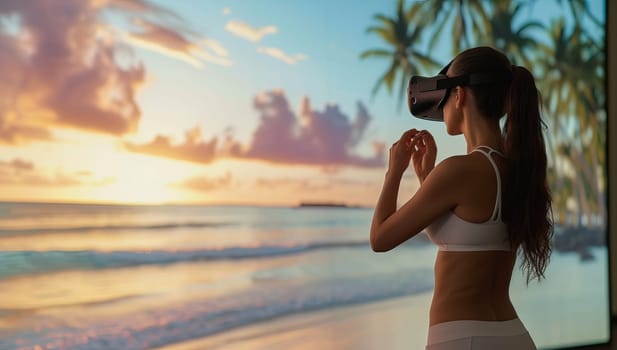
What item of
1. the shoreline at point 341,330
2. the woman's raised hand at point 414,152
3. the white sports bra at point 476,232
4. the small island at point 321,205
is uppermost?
the woman's raised hand at point 414,152

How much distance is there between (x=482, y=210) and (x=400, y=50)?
2.69 meters

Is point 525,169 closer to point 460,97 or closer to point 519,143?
point 519,143

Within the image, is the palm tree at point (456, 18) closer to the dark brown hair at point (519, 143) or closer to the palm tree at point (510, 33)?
the palm tree at point (510, 33)

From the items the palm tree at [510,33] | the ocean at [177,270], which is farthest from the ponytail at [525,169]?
the palm tree at [510,33]

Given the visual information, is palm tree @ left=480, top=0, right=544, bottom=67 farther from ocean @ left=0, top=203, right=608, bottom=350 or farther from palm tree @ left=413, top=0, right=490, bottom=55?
ocean @ left=0, top=203, right=608, bottom=350

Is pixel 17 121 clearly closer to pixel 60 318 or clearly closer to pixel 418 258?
pixel 60 318

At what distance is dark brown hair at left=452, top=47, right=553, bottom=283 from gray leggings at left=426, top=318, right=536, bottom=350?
0.15 metres

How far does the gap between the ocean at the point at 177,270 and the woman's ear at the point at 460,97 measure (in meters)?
1.87

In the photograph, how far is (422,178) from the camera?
1361 millimetres

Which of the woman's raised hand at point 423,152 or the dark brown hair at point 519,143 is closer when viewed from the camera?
the dark brown hair at point 519,143

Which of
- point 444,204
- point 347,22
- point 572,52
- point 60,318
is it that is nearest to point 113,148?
point 60,318

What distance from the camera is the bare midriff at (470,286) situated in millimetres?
1172

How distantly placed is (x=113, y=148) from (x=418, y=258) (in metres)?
1.84

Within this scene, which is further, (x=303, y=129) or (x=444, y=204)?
(x=303, y=129)
